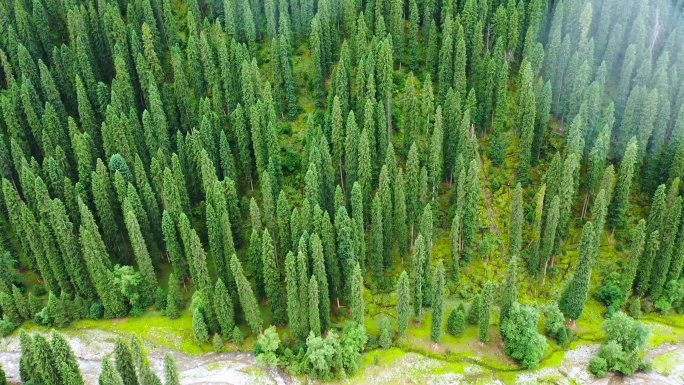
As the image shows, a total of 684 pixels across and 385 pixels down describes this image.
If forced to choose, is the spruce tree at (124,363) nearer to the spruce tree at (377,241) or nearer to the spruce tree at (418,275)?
the spruce tree at (377,241)

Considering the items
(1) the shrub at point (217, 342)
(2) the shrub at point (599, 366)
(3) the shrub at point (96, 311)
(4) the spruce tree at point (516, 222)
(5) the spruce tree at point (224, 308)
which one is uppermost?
(4) the spruce tree at point (516, 222)

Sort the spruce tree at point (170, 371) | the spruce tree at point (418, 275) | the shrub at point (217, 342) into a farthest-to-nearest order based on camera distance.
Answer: the shrub at point (217, 342)
the spruce tree at point (418, 275)
the spruce tree at point (170, 371)

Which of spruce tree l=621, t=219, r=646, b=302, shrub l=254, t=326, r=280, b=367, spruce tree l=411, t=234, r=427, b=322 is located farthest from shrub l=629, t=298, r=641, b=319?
shrub l=254, t=326, r=280, b=367

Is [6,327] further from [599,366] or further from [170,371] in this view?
[599,366]

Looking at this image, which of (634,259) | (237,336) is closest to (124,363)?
(237,336)

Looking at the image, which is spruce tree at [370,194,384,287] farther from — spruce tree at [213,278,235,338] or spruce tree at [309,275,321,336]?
spruce tree at [213,278,235,338]

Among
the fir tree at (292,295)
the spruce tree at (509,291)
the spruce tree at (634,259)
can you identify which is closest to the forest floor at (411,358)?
the spruce tree at (509,291)

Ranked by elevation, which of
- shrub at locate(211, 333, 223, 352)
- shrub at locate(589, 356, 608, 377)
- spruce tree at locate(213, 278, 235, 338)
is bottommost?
shrub at locate(589, 356, 608, 377)

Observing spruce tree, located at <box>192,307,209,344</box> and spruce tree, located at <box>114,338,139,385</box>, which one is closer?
spruce tree, located at <box>114,338,139,385</box>
